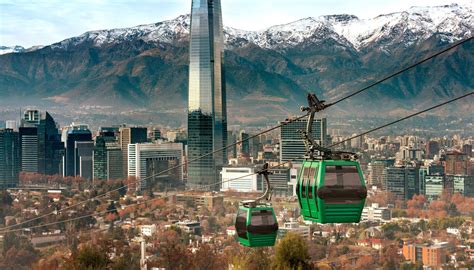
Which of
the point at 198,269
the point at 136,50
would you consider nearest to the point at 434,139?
the point at 136,50

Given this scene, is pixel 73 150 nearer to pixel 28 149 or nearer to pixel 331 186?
pixel 28 149

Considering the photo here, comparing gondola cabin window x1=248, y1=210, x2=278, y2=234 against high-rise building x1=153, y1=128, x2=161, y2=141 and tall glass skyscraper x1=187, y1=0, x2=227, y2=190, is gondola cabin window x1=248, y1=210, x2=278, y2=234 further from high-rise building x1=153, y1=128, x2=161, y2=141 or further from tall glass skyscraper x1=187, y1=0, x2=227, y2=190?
high-rise building x1=153, y1=128, x2=161, y2=141

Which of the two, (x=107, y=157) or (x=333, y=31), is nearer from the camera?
(x=107, y=157)

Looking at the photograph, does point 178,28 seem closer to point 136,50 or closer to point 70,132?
point 136,50

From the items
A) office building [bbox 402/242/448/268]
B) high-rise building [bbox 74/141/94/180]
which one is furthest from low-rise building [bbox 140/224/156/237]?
high-rise building [bbox 74/141/94/180]

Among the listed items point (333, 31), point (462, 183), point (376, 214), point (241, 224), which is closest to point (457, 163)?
point (462, 183)

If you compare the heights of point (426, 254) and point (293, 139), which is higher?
point (293, 139)
